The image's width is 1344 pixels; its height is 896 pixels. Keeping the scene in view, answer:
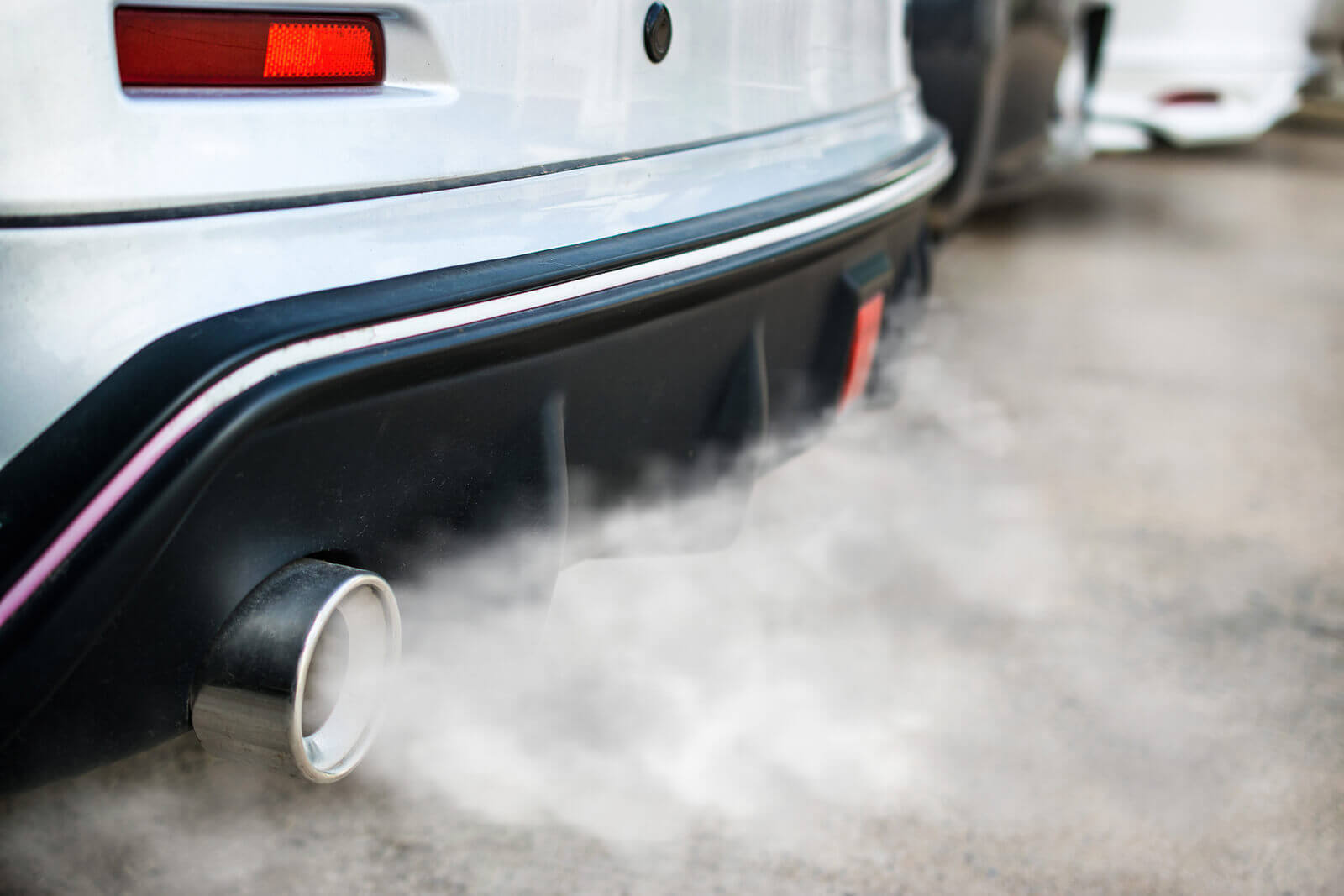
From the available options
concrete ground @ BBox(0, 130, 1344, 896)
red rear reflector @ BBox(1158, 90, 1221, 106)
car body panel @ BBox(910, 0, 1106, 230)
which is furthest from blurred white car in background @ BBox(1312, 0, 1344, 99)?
concrete ground @ BBox(0, 130, 1344, 896)

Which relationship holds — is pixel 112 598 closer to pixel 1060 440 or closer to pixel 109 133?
pixel 109 133

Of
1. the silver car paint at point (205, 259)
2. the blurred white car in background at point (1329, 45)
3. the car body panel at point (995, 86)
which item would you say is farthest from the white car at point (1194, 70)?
the silver car paint at point (205, 259)

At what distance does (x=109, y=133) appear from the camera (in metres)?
0.99

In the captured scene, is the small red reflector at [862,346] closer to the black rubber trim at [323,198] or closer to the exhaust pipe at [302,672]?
the black rubber trim at [323,198]

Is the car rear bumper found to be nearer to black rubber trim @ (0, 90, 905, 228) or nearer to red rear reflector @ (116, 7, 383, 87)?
black rubber trim @ (0, 90, 905, 228)

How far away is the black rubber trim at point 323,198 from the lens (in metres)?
0.99

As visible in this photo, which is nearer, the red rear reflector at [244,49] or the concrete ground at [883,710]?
the red rear reflector at [244,49]

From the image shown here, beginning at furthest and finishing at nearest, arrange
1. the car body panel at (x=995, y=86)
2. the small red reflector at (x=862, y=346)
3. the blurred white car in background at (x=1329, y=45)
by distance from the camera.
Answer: the blurred white car in background at (x=1329, y=45) < the car body panel at (x=995, y=86) < the small red reflector at (x=862, y=346)

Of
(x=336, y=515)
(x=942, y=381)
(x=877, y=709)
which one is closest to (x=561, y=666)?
(x=877, y=709)

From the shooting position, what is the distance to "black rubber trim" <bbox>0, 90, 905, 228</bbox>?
0.99 metres

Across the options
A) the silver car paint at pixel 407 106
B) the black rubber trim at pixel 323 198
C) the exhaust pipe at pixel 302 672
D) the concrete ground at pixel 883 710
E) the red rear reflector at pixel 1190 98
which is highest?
the silver car paint at pixel 407 106

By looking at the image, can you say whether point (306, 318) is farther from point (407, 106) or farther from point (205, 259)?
point (407, 106)

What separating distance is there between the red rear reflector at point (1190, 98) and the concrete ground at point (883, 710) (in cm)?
239

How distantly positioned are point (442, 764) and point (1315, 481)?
7.16ft
